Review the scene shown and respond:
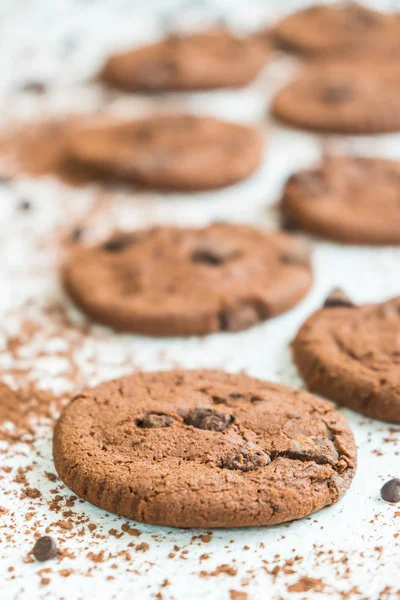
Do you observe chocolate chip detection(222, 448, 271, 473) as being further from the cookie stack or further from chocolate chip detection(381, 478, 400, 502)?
chocolate chip detection(381, 478, 400, 502)

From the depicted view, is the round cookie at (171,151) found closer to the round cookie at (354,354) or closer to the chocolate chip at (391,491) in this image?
the round cookie at (354,354)

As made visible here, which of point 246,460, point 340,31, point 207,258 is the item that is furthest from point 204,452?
point 340,31

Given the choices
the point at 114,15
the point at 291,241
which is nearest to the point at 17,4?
the point at 114,15

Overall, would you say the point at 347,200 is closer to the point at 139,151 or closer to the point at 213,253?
the point at 213,253

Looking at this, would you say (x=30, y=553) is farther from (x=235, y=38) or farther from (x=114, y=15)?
(x=114, y=15)

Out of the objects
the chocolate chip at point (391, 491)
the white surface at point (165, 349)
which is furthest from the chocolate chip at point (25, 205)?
the chocolate chip at point (391, 491)

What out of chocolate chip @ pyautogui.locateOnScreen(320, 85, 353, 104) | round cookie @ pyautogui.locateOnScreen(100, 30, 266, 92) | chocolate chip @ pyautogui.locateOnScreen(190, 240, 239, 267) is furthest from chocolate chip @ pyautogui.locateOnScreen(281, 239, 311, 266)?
round cookie @ pyautogui.locateOnScreen(100, 30, 266, 92)
